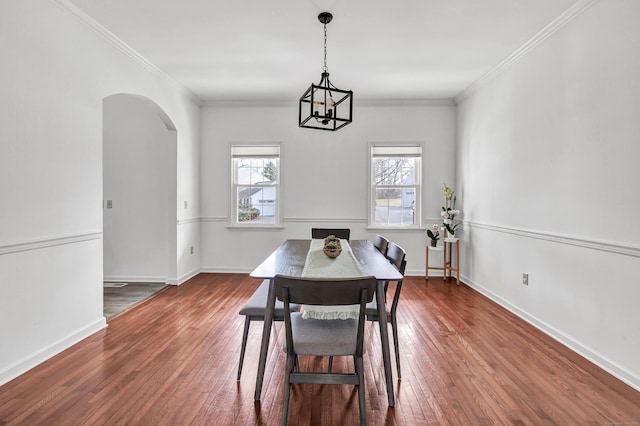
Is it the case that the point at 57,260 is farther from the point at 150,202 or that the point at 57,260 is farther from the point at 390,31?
the point at 390,31

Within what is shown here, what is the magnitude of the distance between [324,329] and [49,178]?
2292 millimetres

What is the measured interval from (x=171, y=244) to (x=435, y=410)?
391 centimetres

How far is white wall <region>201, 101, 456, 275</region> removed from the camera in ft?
17.8

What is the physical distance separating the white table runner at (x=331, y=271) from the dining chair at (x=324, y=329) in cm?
9

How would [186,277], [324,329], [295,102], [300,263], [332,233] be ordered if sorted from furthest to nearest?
[295,102] < [186,277] < [332,233] < [300,263] < [324,329]

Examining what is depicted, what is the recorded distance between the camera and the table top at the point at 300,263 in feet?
6.72

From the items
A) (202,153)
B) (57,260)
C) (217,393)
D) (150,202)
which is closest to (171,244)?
(150,202)

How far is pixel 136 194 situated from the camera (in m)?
4.87

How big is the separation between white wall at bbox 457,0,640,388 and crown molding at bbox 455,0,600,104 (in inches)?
1.6

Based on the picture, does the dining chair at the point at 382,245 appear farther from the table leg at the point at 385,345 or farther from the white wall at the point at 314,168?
the white wall at the point at 314,168

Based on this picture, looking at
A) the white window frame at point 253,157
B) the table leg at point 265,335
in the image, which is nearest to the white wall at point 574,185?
the table leg at point 265,335

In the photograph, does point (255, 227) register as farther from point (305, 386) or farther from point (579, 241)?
point (579, 241)

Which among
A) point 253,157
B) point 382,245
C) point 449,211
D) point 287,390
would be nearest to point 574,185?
point 382,245

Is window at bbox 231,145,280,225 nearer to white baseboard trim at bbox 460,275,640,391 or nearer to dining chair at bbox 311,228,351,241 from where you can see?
dining chair at bbox 311,228,351,241
